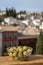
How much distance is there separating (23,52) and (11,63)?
1.05 ft

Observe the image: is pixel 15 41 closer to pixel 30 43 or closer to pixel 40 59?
pixel 30 43

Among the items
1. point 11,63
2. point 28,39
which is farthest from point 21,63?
point 28,39

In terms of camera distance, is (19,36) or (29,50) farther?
(19,36)

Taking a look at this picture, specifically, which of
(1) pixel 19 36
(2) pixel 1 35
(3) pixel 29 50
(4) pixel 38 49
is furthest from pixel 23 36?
(3) pixel 29 50

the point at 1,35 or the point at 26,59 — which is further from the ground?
the point at 26,59

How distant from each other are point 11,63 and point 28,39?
74.0 ft

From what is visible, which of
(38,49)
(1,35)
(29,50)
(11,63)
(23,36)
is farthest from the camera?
(23,36)

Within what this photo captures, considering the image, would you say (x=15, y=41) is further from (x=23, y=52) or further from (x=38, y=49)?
(x=23, y=52)

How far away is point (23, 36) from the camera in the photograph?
85.0 feet

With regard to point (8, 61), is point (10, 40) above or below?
below

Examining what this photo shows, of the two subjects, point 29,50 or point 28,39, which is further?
point 28,39

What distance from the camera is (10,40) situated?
80.9ft

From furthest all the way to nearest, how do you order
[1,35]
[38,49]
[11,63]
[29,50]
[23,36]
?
[23,36] → [1,35] → [38,49] → [29,50] → [11,63]

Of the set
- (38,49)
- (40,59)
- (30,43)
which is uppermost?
(40,59)
